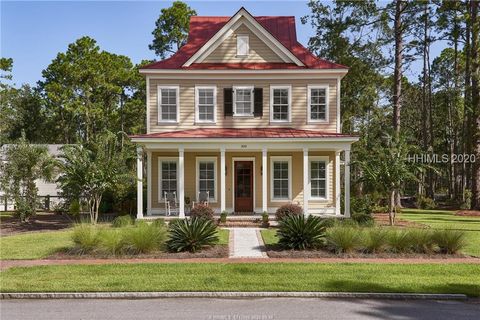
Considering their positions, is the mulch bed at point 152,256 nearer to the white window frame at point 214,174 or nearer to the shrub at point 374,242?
the shrub at point 374,242

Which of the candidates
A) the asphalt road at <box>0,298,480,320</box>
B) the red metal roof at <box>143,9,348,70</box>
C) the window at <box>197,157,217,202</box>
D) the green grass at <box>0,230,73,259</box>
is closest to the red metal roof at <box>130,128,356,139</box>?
the window at <box>197,157,217,202</box>

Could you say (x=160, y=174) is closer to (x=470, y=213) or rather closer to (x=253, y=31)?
(x=253, y=31)

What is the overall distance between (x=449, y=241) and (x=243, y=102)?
12170 mm

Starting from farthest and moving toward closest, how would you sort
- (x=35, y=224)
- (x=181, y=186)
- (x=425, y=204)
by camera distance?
(x=425, y=204) → (x=35, y=224) → (x=181, y=186)

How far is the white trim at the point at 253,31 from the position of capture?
21.6m

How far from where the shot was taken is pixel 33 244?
45.5ft

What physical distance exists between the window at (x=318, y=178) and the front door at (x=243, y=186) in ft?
9.75

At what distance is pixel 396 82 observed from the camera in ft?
88.6

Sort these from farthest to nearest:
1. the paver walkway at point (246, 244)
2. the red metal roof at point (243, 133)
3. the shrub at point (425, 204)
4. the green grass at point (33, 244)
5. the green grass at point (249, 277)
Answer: the shrub at point (425, 204)
the red metal roof at point (243, 133)
the paver walkway at point (246, 244)
the green grass at point (33, 244)
the green grass at point (249, 277)

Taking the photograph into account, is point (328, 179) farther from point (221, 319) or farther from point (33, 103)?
point (33, 103)

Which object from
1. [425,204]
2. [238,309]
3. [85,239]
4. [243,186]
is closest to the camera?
[238,309]

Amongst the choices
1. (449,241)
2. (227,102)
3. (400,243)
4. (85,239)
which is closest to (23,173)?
(227,102)

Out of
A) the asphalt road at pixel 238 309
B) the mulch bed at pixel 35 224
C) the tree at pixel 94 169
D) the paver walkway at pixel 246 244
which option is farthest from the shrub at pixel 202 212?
the asphalt road at pixel 238 309

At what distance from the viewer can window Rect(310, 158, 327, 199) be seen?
21.5 meters
